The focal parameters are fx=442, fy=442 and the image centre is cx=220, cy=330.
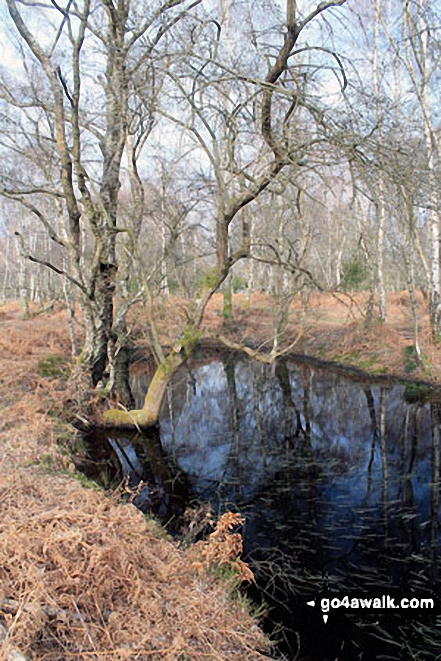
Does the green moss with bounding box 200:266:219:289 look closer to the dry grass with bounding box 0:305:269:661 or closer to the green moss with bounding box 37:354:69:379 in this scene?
the green moss with bounding box 37:354:69:379

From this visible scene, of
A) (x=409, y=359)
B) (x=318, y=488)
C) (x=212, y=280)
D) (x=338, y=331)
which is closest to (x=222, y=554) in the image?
(x=318, y=488)

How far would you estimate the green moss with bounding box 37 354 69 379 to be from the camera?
1116 cm

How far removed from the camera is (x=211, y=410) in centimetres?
1127

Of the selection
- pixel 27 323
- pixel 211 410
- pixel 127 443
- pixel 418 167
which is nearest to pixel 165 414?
pixel 211 410

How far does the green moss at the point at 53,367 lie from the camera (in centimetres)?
1116

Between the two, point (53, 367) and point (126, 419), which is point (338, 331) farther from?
point (53, 367)

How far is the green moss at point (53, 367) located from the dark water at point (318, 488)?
2.25 m

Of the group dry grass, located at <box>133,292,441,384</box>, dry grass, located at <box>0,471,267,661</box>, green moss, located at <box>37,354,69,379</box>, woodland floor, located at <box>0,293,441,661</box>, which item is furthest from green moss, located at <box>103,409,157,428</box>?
dry grass, located at <box>0,471,267,661</box>

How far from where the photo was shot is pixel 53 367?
11.9m

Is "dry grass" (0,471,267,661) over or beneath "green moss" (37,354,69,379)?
beneath

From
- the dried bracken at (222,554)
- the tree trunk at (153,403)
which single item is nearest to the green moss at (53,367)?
the tree trunk at (153,403)

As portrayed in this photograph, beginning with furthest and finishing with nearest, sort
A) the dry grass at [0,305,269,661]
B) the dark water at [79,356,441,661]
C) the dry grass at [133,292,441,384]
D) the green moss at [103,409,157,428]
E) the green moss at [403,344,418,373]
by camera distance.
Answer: the dry grass at [133,292,441,384]
the green moss at [403,344,418,373]
the green moss at [103,409,157,428]
the dark water at [79,356,441,661]
the dry grass at [0,305,269,661]

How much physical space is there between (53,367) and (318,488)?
26.0ft

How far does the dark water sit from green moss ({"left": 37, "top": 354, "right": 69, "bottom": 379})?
88.6 inches
